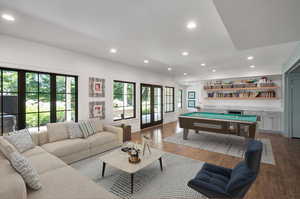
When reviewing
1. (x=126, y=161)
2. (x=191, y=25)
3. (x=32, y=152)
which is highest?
(x=191, y=25)

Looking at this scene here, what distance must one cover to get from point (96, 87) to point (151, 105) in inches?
118

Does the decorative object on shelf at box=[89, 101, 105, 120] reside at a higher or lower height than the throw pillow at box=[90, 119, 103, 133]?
higher

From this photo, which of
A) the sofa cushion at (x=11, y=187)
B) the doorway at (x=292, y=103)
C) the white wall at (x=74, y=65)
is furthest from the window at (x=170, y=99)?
the sofa cushion at (x=11, y=187)

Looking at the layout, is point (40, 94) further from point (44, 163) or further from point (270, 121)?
point (270, 121)

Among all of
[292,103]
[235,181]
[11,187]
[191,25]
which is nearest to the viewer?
[11,187]

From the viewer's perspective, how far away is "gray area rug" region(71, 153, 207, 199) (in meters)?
2.08

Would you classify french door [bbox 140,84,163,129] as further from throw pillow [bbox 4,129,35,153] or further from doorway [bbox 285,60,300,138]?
doorway [bbox 285,60,300,138]

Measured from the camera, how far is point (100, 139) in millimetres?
3500

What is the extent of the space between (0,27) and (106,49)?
6.40ft

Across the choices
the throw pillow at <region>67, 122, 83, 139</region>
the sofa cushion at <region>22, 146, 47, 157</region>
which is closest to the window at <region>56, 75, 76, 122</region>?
the throw pillow at <region>67, 122, 83, 139</region>

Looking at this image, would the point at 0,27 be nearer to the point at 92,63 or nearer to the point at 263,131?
the point at 92,63

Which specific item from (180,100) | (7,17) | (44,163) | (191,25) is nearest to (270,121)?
(180,100)

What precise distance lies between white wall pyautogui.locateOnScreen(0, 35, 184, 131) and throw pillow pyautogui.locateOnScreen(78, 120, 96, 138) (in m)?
0.54

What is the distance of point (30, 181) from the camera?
1515 millimetres
